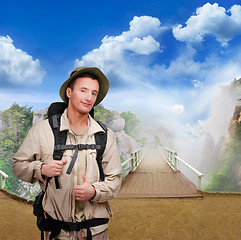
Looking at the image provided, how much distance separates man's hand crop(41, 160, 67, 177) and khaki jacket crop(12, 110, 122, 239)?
4cm

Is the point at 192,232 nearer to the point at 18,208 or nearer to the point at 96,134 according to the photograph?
the point at 96,134

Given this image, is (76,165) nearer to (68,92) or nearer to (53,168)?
(53,168)

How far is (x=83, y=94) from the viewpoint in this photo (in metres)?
1.42

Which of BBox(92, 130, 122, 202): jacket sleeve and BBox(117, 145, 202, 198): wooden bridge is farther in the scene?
BBox(117, 145, 202, 198): wooden bridge

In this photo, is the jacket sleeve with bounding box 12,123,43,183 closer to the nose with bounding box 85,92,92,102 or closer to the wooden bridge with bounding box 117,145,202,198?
the nose with bounding box 85,92,92,102

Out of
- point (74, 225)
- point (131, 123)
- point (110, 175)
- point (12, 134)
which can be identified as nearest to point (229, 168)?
point (110, 175)

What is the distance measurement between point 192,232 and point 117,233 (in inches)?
56.4

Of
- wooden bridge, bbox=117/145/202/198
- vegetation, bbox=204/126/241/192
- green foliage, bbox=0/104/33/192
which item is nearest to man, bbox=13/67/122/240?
wooden bridge, bbox=117/145/202/198

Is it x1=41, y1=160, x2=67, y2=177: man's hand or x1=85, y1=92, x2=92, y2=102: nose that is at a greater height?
x1=85, y1=92, x2=92, y2=102: nose

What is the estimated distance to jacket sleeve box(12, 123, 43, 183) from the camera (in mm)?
1330

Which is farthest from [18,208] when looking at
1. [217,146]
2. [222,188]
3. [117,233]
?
[217,146]

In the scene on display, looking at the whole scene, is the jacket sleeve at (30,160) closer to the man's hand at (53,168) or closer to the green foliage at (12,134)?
the man's hand at (53,168)

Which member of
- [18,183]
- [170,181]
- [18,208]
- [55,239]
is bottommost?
[18,183]

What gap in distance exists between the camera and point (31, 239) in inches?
185
